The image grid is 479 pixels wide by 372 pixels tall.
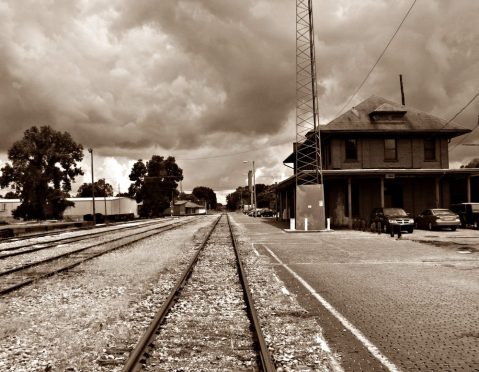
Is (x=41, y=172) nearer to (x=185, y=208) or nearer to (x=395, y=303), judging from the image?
(x=395, y=303)

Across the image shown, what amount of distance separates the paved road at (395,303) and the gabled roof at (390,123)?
712 inches

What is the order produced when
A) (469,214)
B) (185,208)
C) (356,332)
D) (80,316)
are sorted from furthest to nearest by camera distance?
(185,208) → (469,214) → (80,316) → (356,332)

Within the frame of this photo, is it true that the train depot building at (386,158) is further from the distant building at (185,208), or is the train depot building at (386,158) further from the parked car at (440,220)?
the distant building at (185,208)

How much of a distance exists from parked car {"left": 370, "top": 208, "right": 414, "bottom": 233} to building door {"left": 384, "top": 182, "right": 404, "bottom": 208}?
699cm

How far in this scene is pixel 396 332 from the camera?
5.78 m

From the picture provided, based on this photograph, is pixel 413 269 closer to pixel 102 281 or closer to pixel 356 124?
pixel 102 281

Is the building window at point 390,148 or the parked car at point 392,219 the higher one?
the building window at point 390,148

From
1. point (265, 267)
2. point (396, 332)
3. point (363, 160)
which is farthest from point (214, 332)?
point (363, 160)

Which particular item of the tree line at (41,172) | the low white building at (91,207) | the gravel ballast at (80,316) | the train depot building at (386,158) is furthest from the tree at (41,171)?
the gravel ballast at (80,316)

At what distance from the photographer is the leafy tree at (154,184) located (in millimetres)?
91062

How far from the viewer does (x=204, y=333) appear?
5.87 m

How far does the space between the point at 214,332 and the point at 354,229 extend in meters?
23.8

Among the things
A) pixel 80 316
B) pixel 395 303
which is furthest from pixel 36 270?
pixel 395 303

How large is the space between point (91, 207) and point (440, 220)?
7710 centimetres
